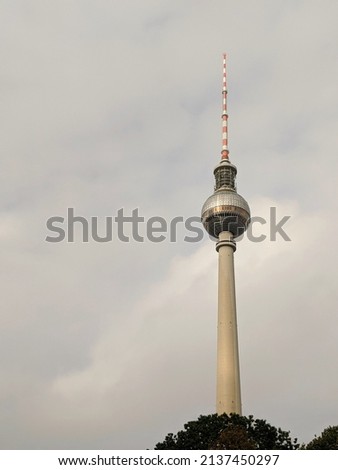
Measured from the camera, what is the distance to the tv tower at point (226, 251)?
137 metres

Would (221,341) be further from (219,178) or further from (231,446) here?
(231,446)

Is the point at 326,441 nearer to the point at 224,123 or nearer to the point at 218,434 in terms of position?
the point at 218,434

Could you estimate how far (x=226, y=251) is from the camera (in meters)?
155

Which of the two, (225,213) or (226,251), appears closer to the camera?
(225,213)

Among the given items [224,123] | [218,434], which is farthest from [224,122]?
[218,434]

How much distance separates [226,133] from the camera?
16638cm

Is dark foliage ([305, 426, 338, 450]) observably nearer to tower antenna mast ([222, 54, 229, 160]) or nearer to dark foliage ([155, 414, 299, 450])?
dark foliage ([155, 414, 299, 450])

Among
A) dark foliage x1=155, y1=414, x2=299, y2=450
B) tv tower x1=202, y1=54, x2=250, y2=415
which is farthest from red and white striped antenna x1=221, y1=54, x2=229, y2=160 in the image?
dark foliage x1=155, y1=414, x2=299, y2=450

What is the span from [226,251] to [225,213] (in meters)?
8.92
